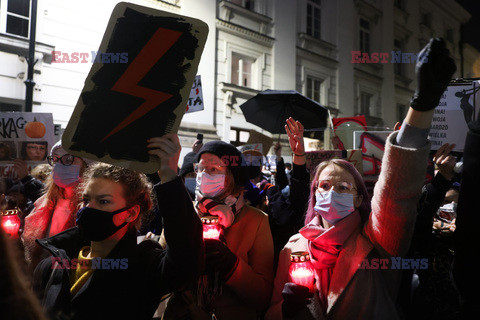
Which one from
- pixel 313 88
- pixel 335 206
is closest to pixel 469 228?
pixel 335 206

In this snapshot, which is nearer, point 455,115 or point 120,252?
point 120,252

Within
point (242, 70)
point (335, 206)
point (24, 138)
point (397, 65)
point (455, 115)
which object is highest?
point (397, 65)

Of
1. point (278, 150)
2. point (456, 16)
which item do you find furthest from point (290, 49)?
point (456, 16)

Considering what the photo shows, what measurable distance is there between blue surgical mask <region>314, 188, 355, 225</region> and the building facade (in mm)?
3722

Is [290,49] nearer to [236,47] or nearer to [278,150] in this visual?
[236,47]

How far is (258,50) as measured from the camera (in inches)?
528

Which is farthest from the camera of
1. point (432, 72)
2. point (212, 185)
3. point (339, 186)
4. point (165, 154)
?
point (212, 185)

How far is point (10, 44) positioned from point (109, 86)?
29.0 ft

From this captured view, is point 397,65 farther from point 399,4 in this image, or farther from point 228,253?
point 228,253

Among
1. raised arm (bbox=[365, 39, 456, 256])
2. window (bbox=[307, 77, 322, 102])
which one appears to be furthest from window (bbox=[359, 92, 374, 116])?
raised arm (bbox=[365, 39, 456, 256])

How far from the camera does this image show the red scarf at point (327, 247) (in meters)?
2.06

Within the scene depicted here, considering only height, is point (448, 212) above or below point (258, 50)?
below

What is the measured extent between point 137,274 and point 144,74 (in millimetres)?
1012

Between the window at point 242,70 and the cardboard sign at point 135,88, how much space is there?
1146cm
